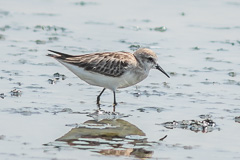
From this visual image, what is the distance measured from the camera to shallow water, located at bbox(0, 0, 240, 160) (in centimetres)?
860

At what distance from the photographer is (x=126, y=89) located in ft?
39.3

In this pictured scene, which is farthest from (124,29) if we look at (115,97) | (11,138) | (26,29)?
(11,138)

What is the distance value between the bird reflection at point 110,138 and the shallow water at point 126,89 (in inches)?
0.5

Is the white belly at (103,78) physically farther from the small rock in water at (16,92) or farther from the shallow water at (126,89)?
the small rock in water at (16,92)

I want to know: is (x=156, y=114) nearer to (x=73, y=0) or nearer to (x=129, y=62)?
(x=129, y=62)

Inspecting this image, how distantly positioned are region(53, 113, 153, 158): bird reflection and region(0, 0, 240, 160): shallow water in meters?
0.01

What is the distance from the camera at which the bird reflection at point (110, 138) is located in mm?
8320

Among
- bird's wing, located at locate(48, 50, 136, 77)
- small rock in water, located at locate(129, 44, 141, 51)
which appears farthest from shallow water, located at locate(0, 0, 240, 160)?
bird's wing, located at locate(48, 50, 136, 77)

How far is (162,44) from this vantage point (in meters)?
15.2

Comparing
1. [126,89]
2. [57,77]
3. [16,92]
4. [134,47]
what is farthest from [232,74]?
[16,92]

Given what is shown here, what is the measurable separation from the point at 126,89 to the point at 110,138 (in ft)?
10.3

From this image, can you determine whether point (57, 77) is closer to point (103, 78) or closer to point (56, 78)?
point (56, 78)

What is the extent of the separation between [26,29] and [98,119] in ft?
22.0

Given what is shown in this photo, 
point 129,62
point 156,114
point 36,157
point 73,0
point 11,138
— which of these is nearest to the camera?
point 36,157
